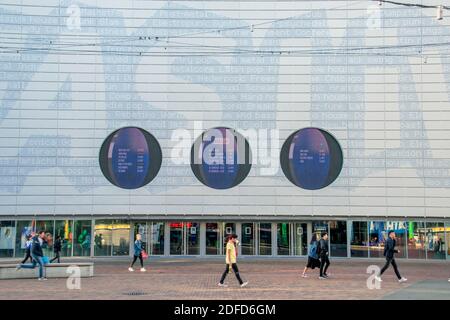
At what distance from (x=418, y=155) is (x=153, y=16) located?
17871mm

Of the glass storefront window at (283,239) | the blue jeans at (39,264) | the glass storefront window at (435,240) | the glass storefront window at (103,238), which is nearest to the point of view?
the blue jeans at (39,264)

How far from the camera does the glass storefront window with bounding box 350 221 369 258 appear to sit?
32094mm

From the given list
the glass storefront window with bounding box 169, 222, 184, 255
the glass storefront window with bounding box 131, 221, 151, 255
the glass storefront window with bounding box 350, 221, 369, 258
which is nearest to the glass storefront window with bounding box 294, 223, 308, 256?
the glass storefront window with bounding box 350, 221, 369, 258

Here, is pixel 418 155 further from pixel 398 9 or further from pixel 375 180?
pixel 398 9

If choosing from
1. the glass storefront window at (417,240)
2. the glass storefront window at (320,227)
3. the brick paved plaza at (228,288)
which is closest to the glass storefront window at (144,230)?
the brick paved plaza at (228,288)

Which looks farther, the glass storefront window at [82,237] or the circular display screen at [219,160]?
the glass storefront window at [82,237]

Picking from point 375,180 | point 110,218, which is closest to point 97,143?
point 110,218

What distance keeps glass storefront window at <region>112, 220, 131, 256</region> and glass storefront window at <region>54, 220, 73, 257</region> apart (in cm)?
253

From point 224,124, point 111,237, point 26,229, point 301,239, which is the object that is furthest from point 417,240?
point 26,229

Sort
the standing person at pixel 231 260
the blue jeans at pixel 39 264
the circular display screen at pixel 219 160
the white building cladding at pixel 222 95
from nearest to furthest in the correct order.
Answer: the standing person at pixel 231 260, the blue jeans at pixel 39 264, the white building cladding at pixel 222 95, the circular display screen at pixel 219 160

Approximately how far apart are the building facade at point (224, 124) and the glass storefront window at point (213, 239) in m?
0.12

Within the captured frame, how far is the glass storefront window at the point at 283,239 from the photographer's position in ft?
107

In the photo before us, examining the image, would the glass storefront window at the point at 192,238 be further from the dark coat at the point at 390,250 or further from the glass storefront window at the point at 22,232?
the dark coat at the point at 390,250

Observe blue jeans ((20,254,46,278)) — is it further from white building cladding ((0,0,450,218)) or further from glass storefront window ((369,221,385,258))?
glass storefront window ((369,221,385,258))
